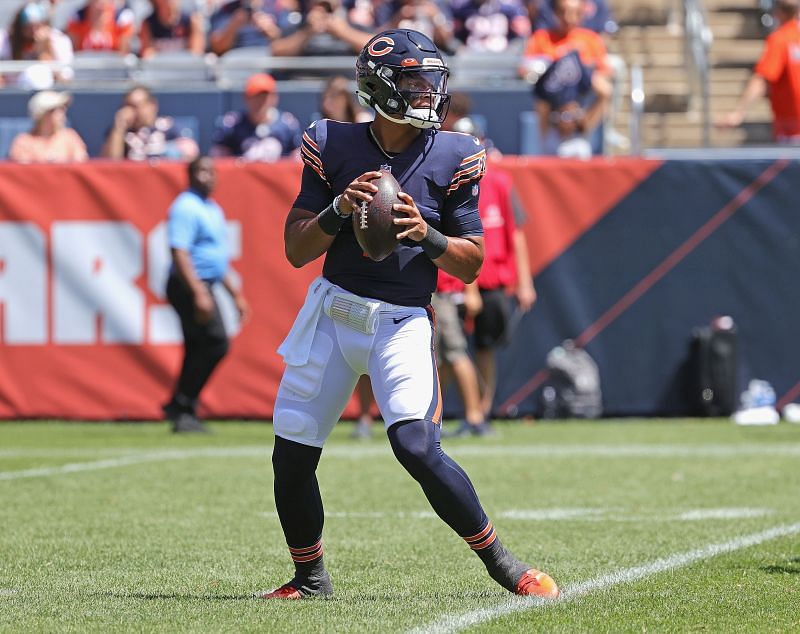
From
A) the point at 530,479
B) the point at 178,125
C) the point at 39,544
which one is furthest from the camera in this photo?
the point at 178,125

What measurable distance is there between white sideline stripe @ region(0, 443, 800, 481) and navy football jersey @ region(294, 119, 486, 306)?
16.8 feet

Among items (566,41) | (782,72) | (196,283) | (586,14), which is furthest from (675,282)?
(196,283)

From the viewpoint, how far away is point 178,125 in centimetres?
1432

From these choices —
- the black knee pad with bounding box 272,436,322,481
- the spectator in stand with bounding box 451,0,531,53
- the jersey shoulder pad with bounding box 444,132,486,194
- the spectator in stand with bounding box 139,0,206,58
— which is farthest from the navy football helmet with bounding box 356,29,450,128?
the spectator in stand with bounding box 139,0,206,58

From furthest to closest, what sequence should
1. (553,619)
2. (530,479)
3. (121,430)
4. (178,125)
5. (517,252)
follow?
(178,125), (121,430), (517,252), (530,479), (553,619)

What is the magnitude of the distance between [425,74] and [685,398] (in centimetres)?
850

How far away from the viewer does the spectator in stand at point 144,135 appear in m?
13.7

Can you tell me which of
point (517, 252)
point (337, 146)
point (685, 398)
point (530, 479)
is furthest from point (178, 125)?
point (337, 146)

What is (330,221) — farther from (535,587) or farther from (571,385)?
(571,385)

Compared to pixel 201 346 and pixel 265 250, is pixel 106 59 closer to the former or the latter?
pixel 265 250

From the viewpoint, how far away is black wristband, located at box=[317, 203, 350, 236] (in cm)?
504

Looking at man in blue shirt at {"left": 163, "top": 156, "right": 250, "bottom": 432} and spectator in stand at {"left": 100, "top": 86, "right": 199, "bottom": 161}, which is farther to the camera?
spectator in stand at {"left": 100, "top": 86, "right": 199, "bottom": 161}

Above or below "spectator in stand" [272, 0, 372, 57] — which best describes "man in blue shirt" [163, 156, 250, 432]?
below

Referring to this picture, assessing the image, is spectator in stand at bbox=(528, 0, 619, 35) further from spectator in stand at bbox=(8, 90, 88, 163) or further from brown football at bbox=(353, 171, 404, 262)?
brown football at bbox=(353, 171, 404, 262)
